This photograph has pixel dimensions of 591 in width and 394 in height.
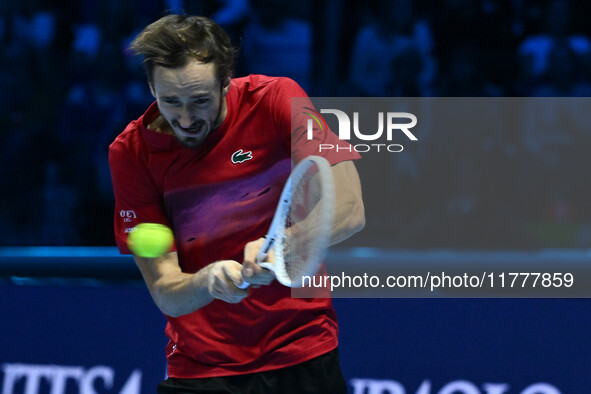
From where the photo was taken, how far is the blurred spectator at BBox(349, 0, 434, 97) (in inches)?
160

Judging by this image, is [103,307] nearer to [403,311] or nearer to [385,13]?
[403,311]

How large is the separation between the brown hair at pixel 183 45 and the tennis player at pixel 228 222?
0.13 feet

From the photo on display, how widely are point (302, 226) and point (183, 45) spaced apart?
0.53 meters

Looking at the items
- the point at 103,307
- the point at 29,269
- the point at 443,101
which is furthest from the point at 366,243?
the point at 29,269

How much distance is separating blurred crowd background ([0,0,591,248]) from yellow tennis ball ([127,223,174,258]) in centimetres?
183

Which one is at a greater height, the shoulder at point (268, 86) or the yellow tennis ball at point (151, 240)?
the shoulder at point (268, 86)

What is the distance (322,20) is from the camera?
163 inches

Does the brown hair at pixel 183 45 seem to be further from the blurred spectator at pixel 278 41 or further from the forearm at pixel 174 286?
the blurred spectator at pixel 278 41

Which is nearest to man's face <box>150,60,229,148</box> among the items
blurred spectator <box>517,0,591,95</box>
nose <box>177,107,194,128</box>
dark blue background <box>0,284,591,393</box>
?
nose <box>177,107,194,128</box>

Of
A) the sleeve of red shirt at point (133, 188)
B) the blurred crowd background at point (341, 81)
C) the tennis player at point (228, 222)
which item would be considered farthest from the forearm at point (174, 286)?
the blurred crowd background at point (341, 81)

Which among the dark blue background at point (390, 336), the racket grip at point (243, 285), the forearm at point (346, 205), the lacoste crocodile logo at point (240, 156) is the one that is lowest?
the dark blue background at point (390, 336)

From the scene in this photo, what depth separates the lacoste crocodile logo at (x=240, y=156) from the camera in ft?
6.97

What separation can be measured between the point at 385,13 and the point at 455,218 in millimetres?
1144

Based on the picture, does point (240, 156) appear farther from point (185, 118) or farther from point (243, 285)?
point (243, 285)
